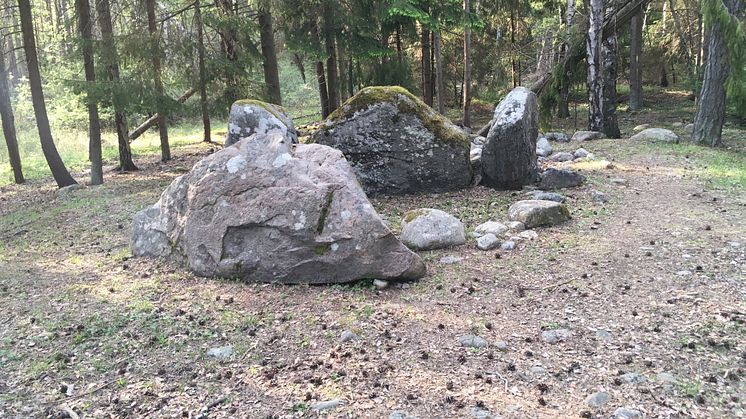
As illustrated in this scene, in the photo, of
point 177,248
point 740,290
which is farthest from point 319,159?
point 740,290

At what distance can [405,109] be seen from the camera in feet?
29.4

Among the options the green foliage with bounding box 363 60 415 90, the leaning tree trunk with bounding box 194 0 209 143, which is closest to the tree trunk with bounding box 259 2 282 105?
the leaning tree trunk with bounding box 194 0 209 143

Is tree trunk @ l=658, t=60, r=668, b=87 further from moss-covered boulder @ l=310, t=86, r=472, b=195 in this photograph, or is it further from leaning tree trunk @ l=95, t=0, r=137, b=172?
leaning tree trunk @ l=95, t=0, r=137, b=172

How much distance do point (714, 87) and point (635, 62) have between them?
834 centimetres

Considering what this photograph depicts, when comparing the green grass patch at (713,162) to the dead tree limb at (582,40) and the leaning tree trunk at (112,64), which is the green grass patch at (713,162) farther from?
the leaning tree trunk at (112,64)

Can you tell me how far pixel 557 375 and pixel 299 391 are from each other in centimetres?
185

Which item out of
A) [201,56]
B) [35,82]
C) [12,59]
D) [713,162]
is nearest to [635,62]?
[713,162]

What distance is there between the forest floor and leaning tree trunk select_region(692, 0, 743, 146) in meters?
5.32

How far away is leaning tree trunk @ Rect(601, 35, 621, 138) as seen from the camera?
13727mm

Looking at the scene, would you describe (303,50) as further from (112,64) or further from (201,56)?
(112,64)

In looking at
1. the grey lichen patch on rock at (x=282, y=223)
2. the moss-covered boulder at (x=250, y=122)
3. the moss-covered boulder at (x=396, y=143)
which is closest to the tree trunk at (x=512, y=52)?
the moss-covered boulder at (x=396, y=143)

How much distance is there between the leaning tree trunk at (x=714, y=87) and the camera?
437 inches

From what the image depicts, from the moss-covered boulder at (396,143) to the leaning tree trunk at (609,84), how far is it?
22.4 feet

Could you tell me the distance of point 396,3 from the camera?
12812mm
